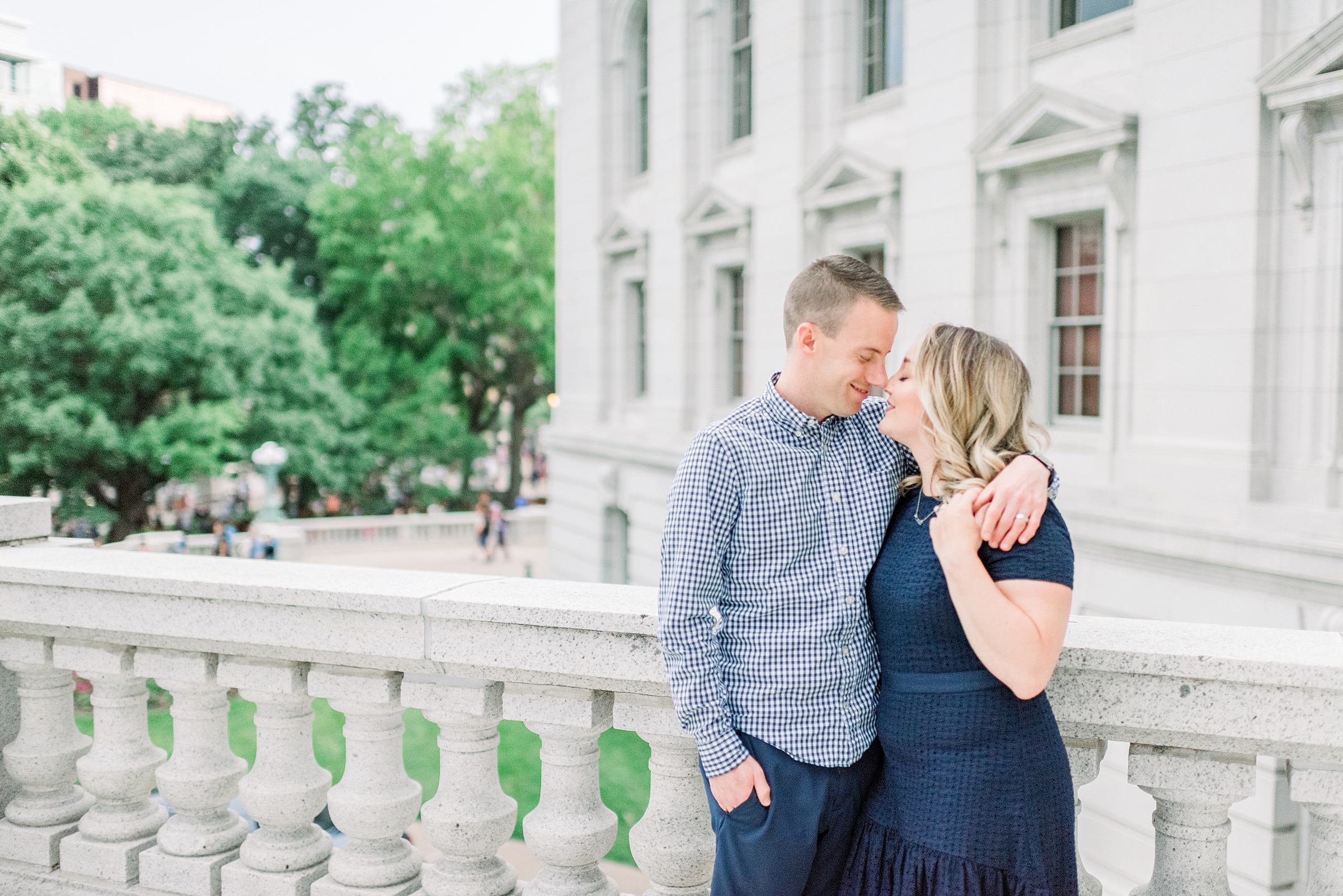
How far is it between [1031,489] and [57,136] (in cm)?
2351

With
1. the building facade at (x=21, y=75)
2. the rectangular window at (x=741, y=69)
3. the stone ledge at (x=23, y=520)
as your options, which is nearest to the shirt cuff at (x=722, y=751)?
the stone ledge at (x=23, y=520)

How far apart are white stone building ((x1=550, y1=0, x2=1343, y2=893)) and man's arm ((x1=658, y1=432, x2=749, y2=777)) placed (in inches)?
296

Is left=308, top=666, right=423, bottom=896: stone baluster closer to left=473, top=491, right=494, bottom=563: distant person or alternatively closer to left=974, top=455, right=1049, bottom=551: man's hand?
left=974, top=455, right=1049, bottom=551: man's hand

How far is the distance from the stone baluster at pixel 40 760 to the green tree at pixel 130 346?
18.0 m

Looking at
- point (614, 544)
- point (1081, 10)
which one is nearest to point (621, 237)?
point (614, 544)

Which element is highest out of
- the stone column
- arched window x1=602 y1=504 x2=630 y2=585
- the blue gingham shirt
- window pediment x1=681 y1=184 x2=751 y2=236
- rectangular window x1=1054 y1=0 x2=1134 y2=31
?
rectangular window x1=1054 y1=0 x2=1134 y2=31

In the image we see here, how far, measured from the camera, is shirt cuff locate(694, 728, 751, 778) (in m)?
2.34

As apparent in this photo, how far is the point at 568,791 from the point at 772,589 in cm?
90

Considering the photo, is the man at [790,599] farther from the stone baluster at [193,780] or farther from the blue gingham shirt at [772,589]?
the stone baluster at [193,780]

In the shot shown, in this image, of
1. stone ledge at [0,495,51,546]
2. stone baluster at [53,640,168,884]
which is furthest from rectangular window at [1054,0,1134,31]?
stone baluster at [53,640,168,884]

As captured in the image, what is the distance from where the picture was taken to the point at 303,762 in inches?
125

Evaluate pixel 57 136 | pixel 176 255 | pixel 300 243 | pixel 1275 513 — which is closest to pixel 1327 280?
pixel 1275 513

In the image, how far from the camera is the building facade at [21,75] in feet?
67.4

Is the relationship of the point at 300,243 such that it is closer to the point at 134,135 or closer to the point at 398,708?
the point at 134,135
